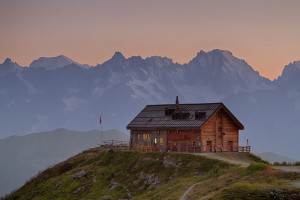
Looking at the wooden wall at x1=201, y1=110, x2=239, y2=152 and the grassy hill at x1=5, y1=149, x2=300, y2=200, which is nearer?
the grassy hill at x1=5, y1=149, x2=300, y2=200

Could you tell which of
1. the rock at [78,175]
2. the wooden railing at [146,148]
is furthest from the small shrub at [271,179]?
the wooden railing at [146,148]

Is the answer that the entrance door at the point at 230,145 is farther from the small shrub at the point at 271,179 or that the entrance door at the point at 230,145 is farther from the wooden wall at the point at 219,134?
the small shrub at the point at 271,179

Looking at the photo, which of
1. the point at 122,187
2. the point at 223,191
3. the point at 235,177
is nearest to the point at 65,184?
the point at 122,187

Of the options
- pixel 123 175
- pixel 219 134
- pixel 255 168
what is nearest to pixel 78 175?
pixel 123 175

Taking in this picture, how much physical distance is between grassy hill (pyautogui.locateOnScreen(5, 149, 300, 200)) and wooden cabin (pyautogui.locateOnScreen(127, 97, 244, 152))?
658cm

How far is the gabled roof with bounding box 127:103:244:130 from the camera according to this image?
6681 cm

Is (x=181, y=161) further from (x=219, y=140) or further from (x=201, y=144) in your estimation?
(x=219, y=140)

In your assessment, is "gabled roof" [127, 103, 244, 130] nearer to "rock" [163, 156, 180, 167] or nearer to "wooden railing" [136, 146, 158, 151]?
"wooden railing" [136, 146, 158, 151]

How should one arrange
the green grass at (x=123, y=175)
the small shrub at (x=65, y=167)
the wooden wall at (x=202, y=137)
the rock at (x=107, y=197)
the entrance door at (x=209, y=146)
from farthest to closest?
the small shrub at (x=65, y=167) < the entrance door at (x=209, y=146) < the wooden wall at (x=202, y=137) < the rock at (x=107, y=197) < the green grass at (x=123, y=175)

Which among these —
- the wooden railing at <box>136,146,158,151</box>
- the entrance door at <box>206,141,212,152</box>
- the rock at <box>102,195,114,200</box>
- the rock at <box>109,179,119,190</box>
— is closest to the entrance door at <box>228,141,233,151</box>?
the entrance door at <box>206,141,212,152</box>

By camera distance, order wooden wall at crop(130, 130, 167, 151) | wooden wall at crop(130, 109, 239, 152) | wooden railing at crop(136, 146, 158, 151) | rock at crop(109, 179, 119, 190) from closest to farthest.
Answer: rock at crop(109, 179, 119, 190) → wooden wall at crop(130, 109, 239, 152) → wooden railing at crop(136, 146, 158, 151) → wooden wall at crop(130, 130, 167, 151)

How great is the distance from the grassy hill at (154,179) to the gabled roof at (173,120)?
727 centimetres

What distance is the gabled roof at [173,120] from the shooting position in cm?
6681

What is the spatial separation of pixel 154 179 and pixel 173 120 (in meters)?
19.1
